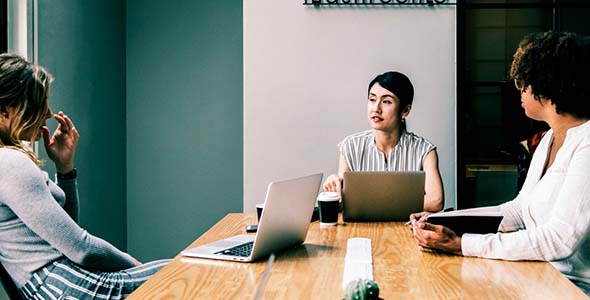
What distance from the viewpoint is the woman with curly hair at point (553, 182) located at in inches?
63.1

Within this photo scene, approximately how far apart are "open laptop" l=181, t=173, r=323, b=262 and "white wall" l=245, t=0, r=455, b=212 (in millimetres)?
1693

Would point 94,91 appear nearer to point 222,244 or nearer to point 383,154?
point 383,154

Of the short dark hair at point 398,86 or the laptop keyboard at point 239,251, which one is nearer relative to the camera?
the laptop keyboard at point 239,251

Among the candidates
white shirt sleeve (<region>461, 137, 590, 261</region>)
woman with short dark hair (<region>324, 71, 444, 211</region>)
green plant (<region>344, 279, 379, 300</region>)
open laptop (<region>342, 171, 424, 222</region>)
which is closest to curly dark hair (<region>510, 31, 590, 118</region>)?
white shirt sleeve (<region>461, 137, 590, 261</region>)

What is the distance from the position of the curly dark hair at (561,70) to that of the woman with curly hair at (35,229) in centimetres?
139

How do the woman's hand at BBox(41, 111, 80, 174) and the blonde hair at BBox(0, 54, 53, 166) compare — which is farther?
the woman's hand at BBox(41, 111, 80, 174)

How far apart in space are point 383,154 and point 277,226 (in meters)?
1.57

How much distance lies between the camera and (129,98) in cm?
438

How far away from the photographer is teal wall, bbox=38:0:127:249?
10.8 feet

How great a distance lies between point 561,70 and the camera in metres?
1.90

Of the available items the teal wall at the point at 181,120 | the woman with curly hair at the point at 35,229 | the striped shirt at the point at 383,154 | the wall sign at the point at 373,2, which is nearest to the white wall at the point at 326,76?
the wall sign at the point at 373,2

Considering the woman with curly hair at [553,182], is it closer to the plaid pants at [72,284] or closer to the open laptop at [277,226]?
the open laptop at [277,226]

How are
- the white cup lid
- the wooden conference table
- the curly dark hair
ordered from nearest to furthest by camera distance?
the wooden conference table
the curly dark hair
the white cup lid

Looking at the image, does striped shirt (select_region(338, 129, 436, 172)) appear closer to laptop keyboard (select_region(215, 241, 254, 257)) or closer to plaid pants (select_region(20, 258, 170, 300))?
laptop keyboard (select_region(215, 241, 254, 257))
